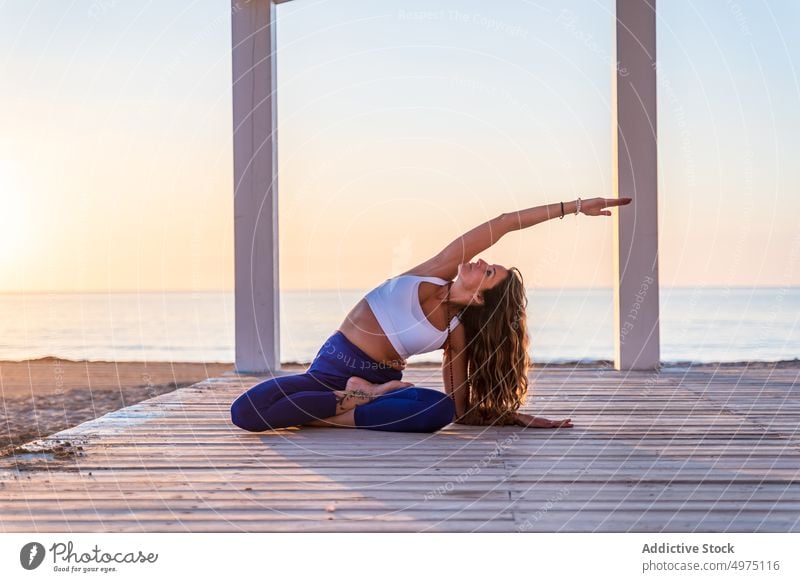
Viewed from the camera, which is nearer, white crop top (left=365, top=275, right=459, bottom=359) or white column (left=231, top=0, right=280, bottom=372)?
white crop top (left=365, top=275, right=459, bottom=359)

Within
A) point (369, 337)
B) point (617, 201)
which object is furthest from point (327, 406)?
point (617, 201)

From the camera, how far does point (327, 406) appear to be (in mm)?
3711

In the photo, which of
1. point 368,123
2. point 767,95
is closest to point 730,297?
point 767,95

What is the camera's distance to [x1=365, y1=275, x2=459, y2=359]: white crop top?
3691 mm

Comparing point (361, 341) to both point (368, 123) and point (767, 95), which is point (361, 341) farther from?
point (767, 95)

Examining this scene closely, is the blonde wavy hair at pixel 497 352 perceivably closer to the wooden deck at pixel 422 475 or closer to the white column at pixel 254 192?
the wooden deck at pixel 422 475

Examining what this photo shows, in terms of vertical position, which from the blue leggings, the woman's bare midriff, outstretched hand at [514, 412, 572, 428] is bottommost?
outstretched hand at [514, 412, 572, 428]

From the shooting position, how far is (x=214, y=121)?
646 centimetres

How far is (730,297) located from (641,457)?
2169 cm

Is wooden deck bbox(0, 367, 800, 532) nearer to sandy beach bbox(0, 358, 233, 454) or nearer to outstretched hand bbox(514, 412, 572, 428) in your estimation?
outstretched hand bbox(514, 412, 572, 428)

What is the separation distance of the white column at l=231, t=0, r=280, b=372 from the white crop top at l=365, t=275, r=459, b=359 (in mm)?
2362

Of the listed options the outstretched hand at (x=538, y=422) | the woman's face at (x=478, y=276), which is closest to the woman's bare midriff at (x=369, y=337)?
the woman's face at (x=478, y=276)

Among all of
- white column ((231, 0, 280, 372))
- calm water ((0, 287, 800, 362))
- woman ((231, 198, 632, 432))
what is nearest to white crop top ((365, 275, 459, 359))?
woman ((231, 198, 632, 432))

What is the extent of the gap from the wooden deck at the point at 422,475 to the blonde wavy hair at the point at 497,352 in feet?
0.41
